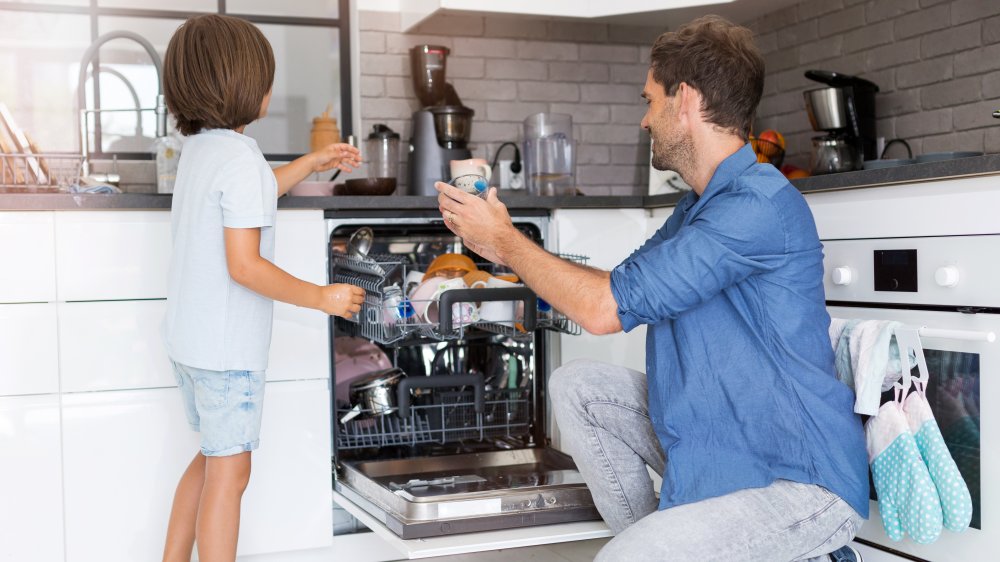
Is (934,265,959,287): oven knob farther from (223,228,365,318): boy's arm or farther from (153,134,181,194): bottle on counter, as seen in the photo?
(153,134,181,194): bottle on counter

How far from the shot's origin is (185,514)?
211 cm

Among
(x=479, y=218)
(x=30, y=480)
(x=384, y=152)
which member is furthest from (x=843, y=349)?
(x=30, y=480)

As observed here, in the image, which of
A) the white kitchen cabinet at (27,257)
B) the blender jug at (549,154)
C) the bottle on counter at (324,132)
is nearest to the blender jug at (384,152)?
the bottle on counter at (324,132)

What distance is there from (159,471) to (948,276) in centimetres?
169

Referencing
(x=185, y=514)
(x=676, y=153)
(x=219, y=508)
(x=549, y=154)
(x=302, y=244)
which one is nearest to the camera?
(x=676, y=153)

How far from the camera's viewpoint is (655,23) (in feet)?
10.9

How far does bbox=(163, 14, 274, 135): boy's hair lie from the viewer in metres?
1.91

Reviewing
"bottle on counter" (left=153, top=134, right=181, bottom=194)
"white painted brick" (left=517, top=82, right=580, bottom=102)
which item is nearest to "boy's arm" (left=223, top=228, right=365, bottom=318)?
"bottle on counter" (left=153, top=134, right=181, bottom=194)

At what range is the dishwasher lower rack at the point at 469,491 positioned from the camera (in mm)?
1846

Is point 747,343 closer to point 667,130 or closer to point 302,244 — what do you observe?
point 667,130

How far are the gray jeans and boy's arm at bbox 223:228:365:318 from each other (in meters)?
0.46

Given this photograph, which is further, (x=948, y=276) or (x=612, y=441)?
(x=612, y=441)

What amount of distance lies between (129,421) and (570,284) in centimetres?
117

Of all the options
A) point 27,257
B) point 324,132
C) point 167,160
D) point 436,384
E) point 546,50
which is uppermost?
point 546,50
